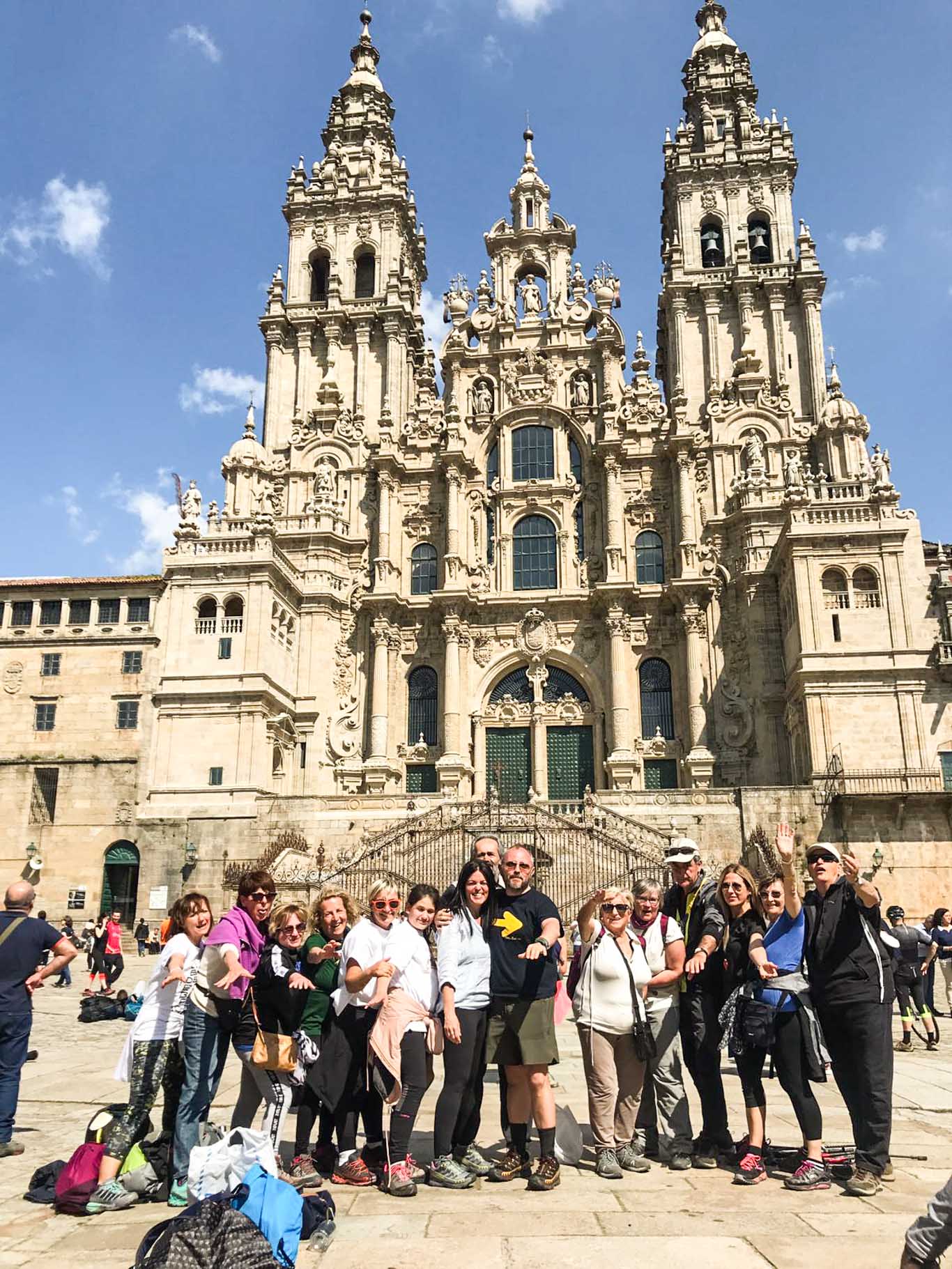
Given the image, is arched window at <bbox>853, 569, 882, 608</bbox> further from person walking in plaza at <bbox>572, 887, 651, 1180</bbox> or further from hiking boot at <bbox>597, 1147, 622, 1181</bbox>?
hiking boot at <bbox>597, 1147, 622, 1181</bbox>

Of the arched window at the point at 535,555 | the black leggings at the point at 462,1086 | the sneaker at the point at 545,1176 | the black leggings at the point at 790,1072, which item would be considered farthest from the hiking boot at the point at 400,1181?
the arched window at the point at 535,555

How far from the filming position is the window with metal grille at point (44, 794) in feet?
108

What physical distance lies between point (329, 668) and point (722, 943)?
31154mm

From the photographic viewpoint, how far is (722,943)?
7672 millimetres

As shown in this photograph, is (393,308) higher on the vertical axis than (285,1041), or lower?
higher

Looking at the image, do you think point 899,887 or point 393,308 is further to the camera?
point 393,308

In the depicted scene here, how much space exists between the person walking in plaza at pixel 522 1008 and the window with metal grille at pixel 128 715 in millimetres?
28583

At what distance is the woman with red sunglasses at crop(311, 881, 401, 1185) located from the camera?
7.23 metres

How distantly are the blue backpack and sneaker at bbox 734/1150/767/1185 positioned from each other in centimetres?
324

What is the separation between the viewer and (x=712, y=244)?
141 feet

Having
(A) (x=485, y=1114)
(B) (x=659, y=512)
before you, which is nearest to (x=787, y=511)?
(B) (x=659, y=512)

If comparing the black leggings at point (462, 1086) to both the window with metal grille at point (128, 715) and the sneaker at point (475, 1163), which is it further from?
the window with metal grille at point (128, 715)

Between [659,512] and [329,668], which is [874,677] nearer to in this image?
[659,512]

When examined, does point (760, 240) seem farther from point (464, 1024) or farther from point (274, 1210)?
point (274, 1210)
